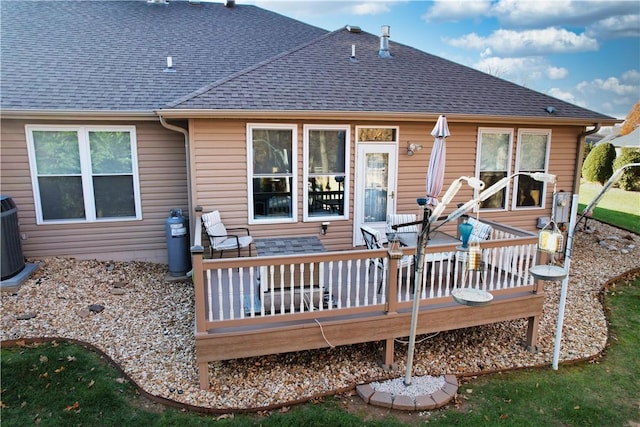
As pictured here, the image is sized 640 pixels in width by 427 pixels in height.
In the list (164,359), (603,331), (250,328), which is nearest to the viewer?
(250,328)

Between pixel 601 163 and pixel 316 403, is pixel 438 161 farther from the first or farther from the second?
pixel 601 163

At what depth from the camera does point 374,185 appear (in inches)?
301

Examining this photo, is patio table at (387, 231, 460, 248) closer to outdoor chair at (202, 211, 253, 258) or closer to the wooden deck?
the wooden deck

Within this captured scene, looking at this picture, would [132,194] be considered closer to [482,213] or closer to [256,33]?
[256,33]

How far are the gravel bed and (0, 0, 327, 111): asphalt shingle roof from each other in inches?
121

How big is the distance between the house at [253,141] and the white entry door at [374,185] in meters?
0.02

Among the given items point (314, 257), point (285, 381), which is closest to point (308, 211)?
point (314, 257)

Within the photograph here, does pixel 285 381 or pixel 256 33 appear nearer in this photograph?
pixel 285 381

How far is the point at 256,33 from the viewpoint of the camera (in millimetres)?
10508

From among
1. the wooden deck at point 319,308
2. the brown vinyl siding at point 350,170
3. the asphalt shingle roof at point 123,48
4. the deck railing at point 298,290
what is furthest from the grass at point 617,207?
the asphalt shingle roof at point 123,48

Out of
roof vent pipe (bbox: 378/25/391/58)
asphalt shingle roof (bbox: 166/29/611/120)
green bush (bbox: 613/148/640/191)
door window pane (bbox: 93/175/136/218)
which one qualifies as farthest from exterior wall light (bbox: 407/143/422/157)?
green bush (bbox: 613/148/640/191)

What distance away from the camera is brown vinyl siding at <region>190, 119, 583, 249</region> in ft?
21.9

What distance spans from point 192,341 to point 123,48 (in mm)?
7124

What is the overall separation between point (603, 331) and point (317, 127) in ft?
17.8
